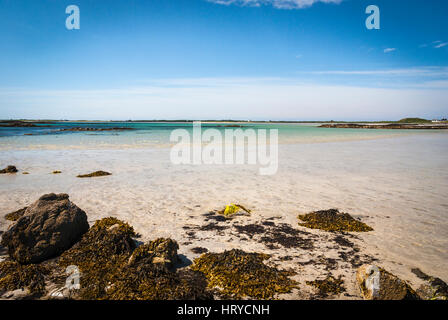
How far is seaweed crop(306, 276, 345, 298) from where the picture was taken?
4.04m

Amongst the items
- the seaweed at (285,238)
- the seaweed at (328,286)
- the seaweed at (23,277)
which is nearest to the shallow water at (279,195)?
the seaweed at (285,238)

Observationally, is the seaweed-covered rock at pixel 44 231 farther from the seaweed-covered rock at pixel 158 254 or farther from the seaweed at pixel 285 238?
the seaweed at pixel 285 238

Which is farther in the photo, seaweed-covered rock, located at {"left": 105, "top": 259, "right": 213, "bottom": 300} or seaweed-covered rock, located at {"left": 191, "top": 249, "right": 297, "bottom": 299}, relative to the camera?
seaweed-covered rock, located at {"left": 191, "top": 249, "right": 297, "bottom": 299}

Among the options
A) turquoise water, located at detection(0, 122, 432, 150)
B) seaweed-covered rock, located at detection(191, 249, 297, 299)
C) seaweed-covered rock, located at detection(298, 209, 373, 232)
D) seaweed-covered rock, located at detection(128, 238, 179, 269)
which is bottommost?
seaweed-covered rock, located at detection(191, 249, 297, 299)

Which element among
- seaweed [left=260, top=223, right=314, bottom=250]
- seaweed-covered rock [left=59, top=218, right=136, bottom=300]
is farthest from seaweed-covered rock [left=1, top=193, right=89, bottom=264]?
seaweed [left=260, top=223, right=314, bottom=250]

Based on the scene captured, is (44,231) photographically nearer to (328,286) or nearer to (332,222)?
(328,286)

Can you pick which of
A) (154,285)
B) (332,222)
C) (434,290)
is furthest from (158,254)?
(332,222)

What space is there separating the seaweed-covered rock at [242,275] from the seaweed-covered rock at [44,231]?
2794 millimetres

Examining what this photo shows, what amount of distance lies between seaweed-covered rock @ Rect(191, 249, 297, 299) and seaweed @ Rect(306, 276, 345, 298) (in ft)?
1.23

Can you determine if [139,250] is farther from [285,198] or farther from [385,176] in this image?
[385,176]

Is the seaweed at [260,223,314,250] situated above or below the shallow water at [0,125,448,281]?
below

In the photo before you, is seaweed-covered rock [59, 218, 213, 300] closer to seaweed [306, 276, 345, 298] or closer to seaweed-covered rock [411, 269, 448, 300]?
seaweed [306, 276, 345, 298]

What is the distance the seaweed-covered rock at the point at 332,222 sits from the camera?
21.5 feet
